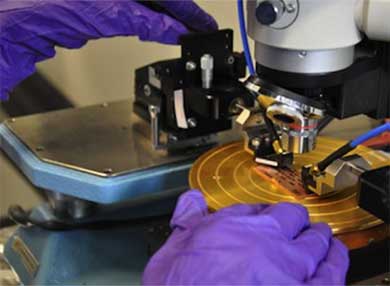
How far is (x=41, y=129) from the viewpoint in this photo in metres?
1.25

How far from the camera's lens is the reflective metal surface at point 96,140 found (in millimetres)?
1111

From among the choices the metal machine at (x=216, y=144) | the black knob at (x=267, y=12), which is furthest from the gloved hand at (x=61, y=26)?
the black knob at (x=267, y=12)

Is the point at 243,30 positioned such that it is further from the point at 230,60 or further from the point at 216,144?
the point at 216,144

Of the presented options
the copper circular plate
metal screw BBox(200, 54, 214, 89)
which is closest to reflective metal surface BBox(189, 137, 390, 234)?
the copper circular plate

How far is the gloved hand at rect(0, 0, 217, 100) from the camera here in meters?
1.14

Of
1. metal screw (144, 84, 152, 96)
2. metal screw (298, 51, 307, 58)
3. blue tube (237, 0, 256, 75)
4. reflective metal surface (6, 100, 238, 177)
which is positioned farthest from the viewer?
metal screw (144, 84, 152, 96)

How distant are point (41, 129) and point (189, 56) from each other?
341 mm

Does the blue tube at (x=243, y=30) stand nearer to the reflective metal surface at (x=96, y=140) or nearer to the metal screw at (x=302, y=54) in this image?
the metal screw at (x=302, y=54)

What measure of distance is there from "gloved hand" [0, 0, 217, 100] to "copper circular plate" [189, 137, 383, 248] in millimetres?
282

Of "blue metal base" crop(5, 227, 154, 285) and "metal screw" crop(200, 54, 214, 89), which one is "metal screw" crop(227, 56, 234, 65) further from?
"blue metal base" crop(5, 227, 154, 285)

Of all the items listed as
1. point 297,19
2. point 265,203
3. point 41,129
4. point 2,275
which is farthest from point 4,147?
point 297,19

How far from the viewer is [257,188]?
3.11 feet

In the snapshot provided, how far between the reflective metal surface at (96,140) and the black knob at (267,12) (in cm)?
40

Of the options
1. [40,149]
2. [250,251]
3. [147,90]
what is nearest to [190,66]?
[147,90]
